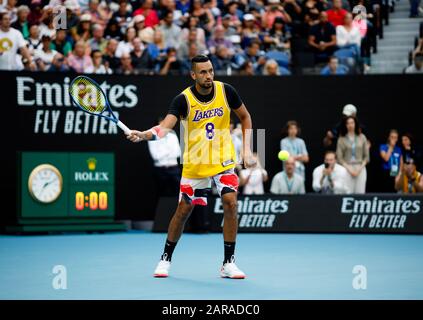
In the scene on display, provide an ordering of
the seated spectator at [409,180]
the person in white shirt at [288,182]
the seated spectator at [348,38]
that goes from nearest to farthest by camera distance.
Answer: the seated spectator at [409,180]
the person in white shirt at [288,182]
the seated spectator at [348,38]

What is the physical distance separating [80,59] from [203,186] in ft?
27.6

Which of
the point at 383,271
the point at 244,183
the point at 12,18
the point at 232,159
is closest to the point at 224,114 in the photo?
the point at 232,159

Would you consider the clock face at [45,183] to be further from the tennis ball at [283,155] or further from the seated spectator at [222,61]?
the tennis ball at [283,155]

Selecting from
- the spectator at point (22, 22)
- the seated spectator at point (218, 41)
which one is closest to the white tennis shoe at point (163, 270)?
the spectator at point (22, 22)

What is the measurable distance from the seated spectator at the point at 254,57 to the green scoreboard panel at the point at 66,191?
11.4ft

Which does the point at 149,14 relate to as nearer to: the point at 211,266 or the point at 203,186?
the point at 211,266

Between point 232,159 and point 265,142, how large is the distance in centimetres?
865

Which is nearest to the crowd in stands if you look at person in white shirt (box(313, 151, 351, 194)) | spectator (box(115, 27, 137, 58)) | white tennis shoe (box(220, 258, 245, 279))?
spectator (box(115, 27, 137, 58))

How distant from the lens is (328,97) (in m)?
18.0

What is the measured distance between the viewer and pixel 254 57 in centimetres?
1833

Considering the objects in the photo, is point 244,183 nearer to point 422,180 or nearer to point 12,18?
point 422,180

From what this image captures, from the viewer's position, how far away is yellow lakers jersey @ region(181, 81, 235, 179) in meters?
9.39

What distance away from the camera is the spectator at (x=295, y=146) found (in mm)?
17406

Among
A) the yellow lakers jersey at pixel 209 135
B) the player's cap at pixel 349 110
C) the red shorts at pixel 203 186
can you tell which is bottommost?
the red shorts at pixel 203 186
